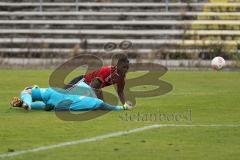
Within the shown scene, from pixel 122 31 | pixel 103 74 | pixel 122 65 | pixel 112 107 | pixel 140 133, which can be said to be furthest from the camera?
pixel 122 31

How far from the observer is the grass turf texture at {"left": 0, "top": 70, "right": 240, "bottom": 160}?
34.5ft

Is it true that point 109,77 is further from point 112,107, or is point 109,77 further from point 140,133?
point 140,133

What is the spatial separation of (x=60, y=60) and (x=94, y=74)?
1557cm

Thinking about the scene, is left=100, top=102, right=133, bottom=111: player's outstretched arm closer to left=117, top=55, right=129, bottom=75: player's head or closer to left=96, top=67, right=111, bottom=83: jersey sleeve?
left=96, top=67, right=111, bottom=83: jersey sleeve

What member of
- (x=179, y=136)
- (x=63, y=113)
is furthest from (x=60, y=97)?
(x=179, y=136)

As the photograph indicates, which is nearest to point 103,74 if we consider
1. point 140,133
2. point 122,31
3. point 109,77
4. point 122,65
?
point 109,77

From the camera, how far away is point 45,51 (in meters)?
32.0

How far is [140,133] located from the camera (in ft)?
40.5

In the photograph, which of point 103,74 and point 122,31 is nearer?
point 103,74

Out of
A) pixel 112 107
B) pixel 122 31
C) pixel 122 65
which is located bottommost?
pixel 122 31

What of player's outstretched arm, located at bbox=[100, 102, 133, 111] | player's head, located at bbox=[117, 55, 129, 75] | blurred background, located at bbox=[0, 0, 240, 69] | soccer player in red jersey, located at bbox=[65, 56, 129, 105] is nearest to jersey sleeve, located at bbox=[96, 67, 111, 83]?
soccer player in red jersey, located at bbox=[65, 56, 129, 105]

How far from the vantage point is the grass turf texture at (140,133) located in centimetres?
1052

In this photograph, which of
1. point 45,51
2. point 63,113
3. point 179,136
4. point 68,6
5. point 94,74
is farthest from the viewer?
point 68,6

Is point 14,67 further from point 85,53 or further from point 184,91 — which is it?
point 184,91
